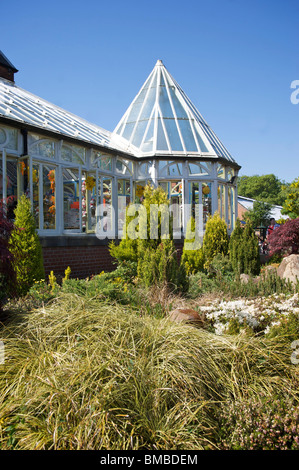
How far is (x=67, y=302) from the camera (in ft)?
15.0

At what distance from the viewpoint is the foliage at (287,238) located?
35.4 ft

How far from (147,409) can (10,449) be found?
956mm

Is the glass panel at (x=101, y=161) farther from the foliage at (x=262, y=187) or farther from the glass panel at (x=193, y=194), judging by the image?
the foliage at (x=262, y=187)

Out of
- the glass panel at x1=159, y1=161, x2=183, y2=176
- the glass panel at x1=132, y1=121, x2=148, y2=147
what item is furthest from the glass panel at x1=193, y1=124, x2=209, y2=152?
the glass panel at x1=132, y1=121, x2=148, y2=147

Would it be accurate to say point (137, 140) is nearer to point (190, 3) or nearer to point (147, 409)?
point (190, 3)

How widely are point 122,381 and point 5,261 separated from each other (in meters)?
1.84

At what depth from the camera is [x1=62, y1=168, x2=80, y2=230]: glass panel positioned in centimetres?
1044

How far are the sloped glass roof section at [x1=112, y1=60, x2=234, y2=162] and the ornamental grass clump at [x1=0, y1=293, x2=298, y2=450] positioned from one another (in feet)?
35.7

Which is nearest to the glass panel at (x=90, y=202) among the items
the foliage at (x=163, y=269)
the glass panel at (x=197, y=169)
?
the glass panel at (x=197, y=169)

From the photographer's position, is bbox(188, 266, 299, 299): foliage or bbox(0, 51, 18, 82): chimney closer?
bbox(188, 266, 299, 299): foliage

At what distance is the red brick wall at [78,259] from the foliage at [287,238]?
15.6ft

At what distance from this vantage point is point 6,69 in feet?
51.2

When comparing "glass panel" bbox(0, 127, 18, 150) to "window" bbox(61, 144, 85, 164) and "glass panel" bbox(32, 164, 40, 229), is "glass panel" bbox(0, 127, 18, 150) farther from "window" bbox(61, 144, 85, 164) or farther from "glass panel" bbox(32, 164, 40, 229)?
"window" bbox(61, 144, 85, 164)
